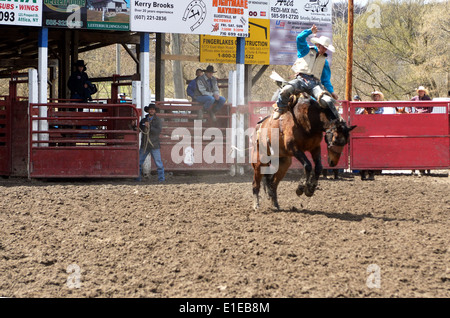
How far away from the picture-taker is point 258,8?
49.6 feet

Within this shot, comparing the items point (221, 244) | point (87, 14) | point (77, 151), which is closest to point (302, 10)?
point (87, 14)

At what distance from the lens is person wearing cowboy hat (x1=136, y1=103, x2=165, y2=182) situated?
12969mm

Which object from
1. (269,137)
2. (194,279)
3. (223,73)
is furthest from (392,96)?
(194,279)

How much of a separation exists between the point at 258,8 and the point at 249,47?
223 cm

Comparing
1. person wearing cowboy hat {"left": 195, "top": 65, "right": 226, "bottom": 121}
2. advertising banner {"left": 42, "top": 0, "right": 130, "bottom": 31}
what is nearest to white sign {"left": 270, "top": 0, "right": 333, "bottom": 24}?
person wearing cowboy hat {"left": 195, "top": 65, "right": 226, "bottom": 121}

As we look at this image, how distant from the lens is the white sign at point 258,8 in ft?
49.2

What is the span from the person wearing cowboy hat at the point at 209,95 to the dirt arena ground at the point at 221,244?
3606 millimetres

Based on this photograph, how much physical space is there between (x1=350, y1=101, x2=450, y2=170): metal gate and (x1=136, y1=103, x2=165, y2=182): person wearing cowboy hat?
13.1 feet

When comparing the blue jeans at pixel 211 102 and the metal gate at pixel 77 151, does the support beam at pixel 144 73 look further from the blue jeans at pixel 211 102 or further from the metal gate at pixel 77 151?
the blue jeans at pixel 211 102

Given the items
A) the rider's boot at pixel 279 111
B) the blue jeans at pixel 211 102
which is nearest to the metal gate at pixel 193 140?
the blue jeans at pixel 211 102

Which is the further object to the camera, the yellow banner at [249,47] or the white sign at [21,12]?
the yellow banner at [249,47]

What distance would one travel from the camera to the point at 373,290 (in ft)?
15.1

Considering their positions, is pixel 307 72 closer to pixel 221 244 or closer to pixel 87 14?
pixel 221 244

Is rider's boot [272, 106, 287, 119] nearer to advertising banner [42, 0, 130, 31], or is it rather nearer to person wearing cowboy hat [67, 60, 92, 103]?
advertising banner [42, 0, 130, 31]
